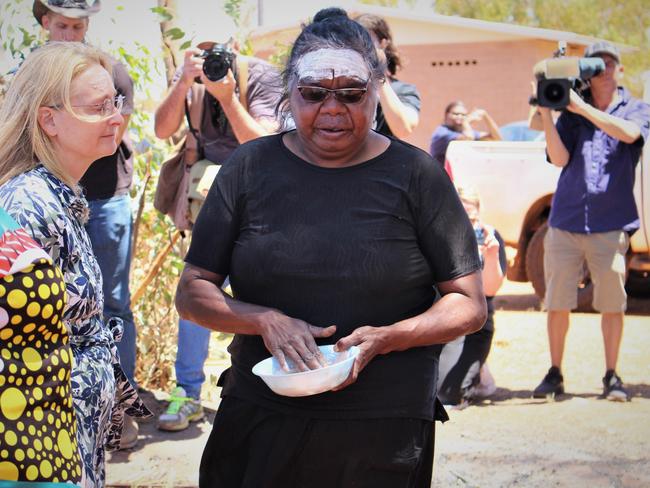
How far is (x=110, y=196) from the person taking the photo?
5031mm

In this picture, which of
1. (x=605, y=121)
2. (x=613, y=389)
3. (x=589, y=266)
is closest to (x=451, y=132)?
(x=589, y=266)

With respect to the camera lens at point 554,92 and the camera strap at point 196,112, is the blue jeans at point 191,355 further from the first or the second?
the camera lens at point 554,92

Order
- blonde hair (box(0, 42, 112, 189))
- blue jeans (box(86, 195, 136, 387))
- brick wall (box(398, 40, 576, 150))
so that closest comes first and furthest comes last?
blonde hair (box(0, 42, 112, 189))
blue jeans (box(86, 195, 136, 387))
brick wall (box(398, 40, 576, 150))

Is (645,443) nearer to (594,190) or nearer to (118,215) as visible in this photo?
(594,190)

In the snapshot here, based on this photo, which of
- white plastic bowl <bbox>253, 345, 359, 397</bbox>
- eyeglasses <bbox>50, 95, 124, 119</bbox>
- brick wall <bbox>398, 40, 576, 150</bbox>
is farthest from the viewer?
brick wall <bbox>398, 40, 576, 150</bbox>

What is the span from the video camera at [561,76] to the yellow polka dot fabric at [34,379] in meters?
4.69

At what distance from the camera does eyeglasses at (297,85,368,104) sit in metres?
2.86

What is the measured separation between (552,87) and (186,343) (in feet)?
9.56

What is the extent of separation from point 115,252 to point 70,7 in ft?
4.21

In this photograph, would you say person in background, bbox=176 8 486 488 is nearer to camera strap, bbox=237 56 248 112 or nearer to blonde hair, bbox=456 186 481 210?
camera strap, bbox=237 56 248 112

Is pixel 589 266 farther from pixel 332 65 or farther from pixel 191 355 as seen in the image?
pixel 332 65

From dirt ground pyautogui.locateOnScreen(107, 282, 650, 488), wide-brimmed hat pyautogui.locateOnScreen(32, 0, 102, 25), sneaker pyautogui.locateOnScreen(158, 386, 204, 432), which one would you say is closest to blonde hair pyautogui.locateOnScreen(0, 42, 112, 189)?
wide-brimmed hat pyautogui.locateOnScreen(32, 0, 102, 25)

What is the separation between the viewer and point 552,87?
6258 mm

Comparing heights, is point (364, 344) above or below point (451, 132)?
above
